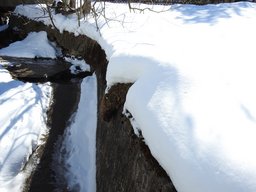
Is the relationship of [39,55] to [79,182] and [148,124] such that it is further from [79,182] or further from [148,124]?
[148,124]

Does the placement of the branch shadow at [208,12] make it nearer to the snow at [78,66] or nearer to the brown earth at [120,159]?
the brown earth at [120,159]

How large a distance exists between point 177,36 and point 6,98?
4.19 metres

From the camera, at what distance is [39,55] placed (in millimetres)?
12836

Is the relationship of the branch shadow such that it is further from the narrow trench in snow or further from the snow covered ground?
the narrow trench in snow

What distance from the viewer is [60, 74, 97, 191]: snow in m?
5.76

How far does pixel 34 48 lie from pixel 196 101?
36.4 ft

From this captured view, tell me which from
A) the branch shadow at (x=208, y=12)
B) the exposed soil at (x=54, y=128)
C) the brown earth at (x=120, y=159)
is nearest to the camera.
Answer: the brown earth at (x=120, y=159)

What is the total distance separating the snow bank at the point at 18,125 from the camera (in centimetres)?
584

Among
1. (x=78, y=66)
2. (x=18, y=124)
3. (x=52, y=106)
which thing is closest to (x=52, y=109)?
(x=52, y=106)

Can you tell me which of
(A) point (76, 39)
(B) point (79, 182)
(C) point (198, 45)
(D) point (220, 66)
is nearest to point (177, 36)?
(C) point (198, 45)

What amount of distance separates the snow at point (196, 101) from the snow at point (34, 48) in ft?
22.0

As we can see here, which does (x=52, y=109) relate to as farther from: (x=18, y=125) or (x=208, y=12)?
(x=208, y=12)

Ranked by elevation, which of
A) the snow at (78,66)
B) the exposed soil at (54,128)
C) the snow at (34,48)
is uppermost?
the exposed soil at (54,128)

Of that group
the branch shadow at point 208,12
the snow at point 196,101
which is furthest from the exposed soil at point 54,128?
the branch shadow at point 208,12
